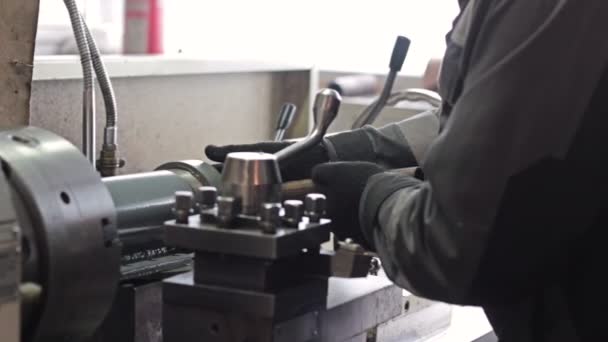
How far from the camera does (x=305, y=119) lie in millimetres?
2074

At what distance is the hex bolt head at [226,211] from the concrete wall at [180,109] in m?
0.76

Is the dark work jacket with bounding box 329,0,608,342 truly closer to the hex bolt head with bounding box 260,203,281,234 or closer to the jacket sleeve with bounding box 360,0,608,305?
the jacket sleeve with bounding box 360,0,608,305

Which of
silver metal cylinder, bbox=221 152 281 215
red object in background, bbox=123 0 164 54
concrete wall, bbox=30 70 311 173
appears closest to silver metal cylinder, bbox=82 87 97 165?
concrete wall, bbox=30 70 311 173

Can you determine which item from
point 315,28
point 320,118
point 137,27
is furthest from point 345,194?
point 315,28

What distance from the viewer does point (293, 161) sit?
42.5 inches

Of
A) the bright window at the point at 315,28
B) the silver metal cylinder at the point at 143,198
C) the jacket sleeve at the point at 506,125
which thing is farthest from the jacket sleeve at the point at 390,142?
the bright window at the point at 315,28

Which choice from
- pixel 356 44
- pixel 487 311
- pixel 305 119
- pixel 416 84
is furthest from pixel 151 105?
pixel 356 44

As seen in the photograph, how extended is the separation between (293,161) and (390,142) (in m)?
0.22

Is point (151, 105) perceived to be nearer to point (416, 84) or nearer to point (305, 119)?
point (305, 119)

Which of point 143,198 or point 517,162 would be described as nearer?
point 517,162

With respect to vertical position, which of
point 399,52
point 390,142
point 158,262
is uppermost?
point 399,52

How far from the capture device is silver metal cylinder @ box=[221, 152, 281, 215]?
2.67ft

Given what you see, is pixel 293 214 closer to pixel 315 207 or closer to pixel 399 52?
pixel 315 207

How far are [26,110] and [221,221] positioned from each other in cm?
36
